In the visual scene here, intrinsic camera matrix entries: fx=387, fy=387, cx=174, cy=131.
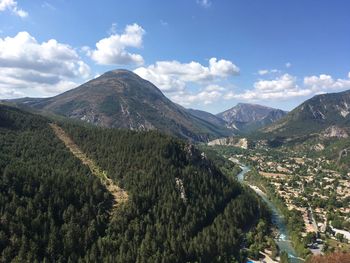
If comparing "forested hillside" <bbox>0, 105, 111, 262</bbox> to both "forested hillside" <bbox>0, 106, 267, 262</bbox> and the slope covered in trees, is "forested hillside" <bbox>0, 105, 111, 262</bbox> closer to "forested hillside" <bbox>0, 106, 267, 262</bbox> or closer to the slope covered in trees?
"forested hillside" <bbox>0, 106, 267, 262</bbox>

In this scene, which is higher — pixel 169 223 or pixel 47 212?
pixel 47 212

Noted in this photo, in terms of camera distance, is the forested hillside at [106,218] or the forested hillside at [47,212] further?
the forested hillside at [106,218]

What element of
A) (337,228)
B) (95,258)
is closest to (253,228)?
(337,228)

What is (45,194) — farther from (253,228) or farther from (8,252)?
(253,228)

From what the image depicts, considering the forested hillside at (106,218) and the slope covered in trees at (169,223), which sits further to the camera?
the slope covered in trees at (169,223)

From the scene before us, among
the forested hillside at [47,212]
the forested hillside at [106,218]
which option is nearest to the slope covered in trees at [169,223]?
the forested hillside at [106,218]

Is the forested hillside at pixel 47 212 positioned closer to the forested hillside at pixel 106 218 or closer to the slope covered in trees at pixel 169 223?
the forested hillside at pixel 106 218

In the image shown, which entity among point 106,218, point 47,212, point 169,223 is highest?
point 47,212

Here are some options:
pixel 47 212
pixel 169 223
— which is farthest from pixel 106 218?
pixel 169 223

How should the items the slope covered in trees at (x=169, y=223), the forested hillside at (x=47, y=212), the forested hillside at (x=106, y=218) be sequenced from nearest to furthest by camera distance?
1. the forested hillside at (x=47, y=212)
2. the forested hillside at (x=106, y=218)
3. the slope covered in trees at (x=169, y=223)

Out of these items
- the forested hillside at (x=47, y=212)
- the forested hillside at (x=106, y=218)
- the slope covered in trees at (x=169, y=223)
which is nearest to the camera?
the forested hillside at (x=47, y=212)

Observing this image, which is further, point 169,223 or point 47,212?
point 169,223

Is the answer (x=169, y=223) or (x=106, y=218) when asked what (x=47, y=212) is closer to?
(x=106, y=218)
